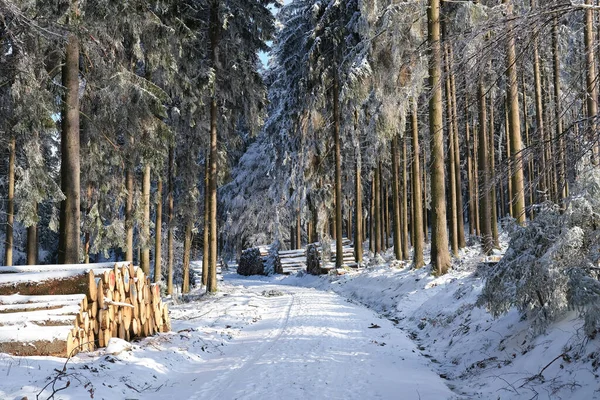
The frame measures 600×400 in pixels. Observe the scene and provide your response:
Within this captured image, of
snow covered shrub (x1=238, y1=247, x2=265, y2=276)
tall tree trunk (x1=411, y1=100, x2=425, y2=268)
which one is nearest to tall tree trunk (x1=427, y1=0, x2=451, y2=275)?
tall tree trunk (x1=411, y1=100, x2=425, y2=268)

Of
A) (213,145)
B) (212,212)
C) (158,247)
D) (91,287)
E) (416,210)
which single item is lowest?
(91,287)

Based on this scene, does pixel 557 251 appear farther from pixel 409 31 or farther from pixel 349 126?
pixel 349 126

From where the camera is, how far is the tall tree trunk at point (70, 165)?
10.1 meters

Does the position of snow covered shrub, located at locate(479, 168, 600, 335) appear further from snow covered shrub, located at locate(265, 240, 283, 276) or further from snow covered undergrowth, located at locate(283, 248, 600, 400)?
snow covered shrub, located at locate(265, 240, 283, 276)

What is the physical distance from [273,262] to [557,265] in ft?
93.6

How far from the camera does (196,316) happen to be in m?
12.0

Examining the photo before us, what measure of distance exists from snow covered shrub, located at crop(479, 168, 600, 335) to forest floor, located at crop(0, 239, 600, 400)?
356mm

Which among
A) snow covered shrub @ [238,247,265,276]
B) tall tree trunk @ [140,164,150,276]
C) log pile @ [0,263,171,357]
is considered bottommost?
snow covered shrub @ [238,247,265,276]

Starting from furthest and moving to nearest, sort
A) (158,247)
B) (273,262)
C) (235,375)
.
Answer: (273,262)
(158,247)
(235,375)

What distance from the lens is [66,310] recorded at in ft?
21.2

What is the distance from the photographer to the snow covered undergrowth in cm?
482

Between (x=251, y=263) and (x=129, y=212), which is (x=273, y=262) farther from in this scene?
(x=129, y=212)

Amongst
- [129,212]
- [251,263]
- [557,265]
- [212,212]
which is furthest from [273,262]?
[557,265]

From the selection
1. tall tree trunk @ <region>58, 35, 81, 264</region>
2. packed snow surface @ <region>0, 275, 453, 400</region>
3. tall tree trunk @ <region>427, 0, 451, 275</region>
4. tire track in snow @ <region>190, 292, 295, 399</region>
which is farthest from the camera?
tall tree trunk @ <region>427, 0, 451, 275</region>
